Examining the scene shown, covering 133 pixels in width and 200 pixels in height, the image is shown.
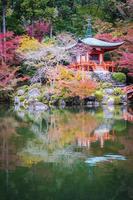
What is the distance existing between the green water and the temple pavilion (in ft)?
44.9

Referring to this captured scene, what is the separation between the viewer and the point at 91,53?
3294cm

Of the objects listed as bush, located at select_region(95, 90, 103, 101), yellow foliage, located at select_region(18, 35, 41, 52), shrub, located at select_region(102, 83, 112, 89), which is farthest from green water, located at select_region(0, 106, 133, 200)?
shrub, located at select_region(102, 83, 112, 89)

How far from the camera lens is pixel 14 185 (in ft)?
27.8

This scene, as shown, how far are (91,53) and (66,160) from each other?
2280 centimetres

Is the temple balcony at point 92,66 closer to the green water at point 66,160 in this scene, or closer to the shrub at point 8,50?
the shrub at point 8,50

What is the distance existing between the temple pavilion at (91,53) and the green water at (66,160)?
44.9 ft

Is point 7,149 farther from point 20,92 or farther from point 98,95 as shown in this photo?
point 20,92

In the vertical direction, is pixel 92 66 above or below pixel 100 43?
below

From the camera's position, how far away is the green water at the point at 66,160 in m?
8.13

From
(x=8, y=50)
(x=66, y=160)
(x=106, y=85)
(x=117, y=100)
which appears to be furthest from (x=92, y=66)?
(x=66, y=160)

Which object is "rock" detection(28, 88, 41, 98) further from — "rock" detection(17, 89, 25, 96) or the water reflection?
the water reflection

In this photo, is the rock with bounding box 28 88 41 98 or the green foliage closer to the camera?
the rock with bounding box 28 88 41 98

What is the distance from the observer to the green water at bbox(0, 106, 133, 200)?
8.13 m

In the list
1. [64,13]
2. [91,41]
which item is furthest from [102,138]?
[64,13]
